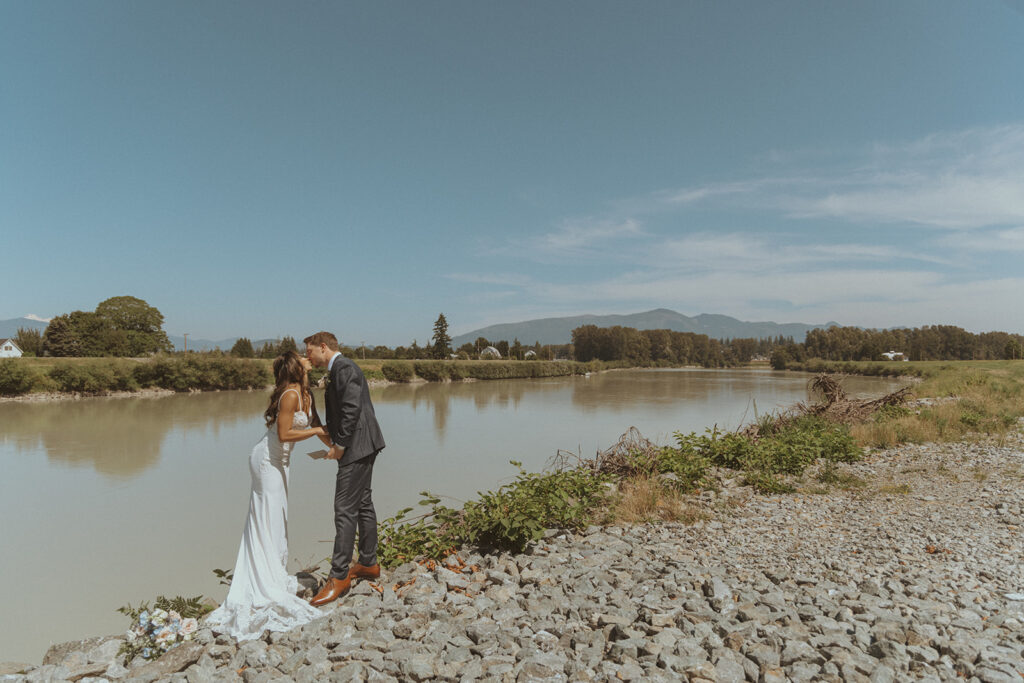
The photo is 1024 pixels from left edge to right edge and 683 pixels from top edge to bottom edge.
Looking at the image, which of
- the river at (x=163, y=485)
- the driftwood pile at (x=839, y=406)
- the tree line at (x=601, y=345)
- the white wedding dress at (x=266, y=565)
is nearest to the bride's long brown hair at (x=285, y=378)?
the white wedding dress at (x=266, y=565)

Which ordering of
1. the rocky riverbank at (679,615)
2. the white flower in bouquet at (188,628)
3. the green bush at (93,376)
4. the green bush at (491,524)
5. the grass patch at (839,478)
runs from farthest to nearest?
the green bush at (93,376), the grass patch at (839,478), the green bush at (491,524), the white flower in bouquet at (188,628), the rocky riverbank at (679,615)

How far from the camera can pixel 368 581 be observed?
4395mm

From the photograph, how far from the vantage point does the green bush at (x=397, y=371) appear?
44594mm

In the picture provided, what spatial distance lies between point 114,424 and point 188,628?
19.3 meters

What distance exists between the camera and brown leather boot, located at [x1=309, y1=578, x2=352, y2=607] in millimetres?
Result: 3996

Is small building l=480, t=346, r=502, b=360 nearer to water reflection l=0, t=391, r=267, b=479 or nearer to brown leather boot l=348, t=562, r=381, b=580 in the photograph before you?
water reflection l=0, t=391, r=267, b=479

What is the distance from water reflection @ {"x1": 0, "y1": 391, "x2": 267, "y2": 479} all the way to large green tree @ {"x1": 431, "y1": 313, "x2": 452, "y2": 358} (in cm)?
4347

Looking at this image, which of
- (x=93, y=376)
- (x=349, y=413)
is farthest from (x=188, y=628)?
(x=93, y=376)

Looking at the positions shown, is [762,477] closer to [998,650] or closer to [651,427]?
[998,650]

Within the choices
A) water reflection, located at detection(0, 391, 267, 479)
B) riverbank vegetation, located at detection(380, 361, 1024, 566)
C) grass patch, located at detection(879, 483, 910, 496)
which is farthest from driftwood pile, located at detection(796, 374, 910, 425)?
water reflection, located at detection(0, 391, 267, 479)

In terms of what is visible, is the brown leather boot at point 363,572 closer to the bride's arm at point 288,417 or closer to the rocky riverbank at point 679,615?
the rocky riverbank at point 679,615

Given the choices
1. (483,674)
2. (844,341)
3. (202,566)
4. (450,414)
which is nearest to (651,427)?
(450,414)

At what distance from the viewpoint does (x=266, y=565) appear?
12.9 ft

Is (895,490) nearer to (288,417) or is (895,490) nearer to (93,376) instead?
(288,417)
